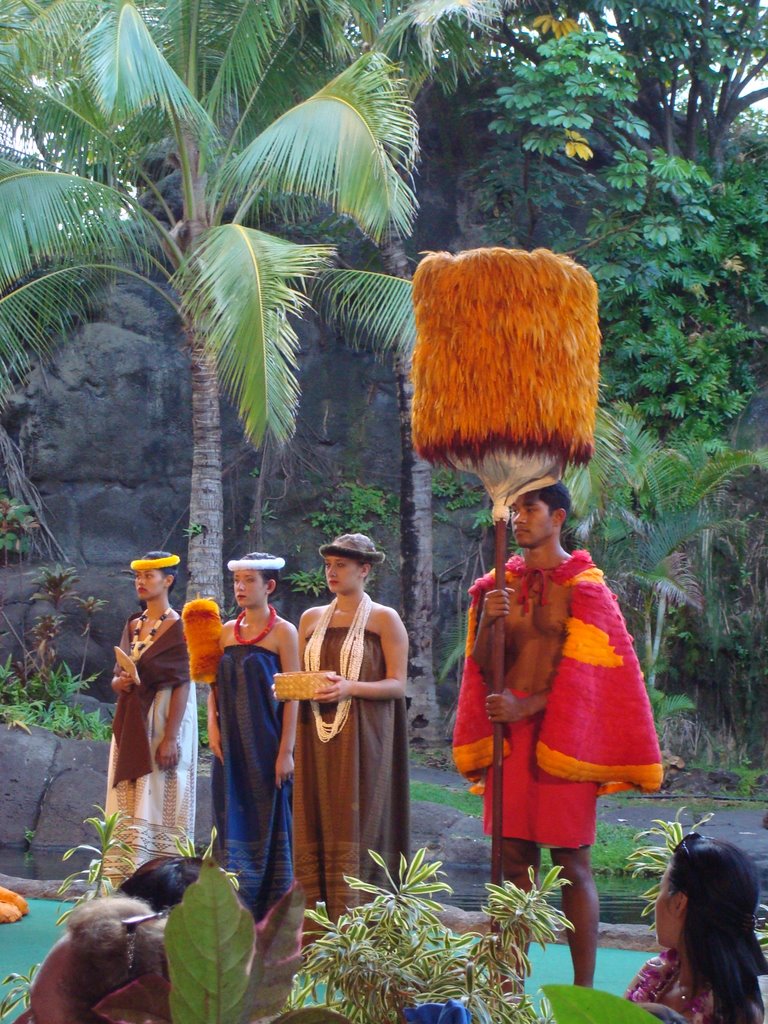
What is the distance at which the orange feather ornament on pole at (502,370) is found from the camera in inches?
119

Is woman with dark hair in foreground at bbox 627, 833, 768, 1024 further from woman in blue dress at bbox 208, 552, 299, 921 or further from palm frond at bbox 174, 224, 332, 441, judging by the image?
palm frond at bbox 174, 224, 332, 441

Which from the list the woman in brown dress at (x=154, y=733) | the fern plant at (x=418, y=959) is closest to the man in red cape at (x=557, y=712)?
the fern plant at (x=418, y=959)

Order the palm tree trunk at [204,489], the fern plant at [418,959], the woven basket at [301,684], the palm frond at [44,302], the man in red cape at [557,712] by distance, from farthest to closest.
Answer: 1. the palm tree trunk at [204,489]
2. the palm frond at [44,302]
3. the woven basket at [301,684]
4. the man in red cape at [557,712]
5. the fern plant at [418,959]

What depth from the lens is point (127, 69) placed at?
738cm

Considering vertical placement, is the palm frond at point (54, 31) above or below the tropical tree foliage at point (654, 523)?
above

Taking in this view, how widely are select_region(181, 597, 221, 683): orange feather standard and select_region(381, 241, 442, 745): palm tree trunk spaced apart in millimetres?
6134

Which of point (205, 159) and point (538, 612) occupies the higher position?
point (205, 159)

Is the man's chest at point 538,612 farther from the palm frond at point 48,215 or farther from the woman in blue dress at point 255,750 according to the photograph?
the palm frond at point 48,215

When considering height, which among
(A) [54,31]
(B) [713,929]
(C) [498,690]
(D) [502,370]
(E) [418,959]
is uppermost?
(A) [54,31]

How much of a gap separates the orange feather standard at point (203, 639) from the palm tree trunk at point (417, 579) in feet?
20.1

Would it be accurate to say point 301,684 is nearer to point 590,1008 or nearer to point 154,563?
point 154,563

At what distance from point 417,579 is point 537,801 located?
7.62 m

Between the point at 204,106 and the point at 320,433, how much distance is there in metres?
4.83

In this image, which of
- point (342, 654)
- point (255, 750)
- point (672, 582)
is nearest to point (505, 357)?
point (342, 654)
